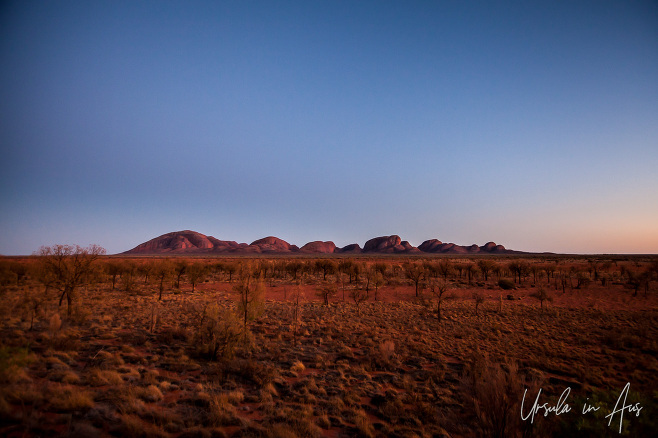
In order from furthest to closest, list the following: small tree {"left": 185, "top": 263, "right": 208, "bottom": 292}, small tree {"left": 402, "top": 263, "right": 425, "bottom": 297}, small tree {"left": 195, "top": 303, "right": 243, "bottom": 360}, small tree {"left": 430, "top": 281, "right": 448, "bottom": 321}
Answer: small tree {"left": 402, "top": 263, "right": 425, "bottom": 297} < small tree {"left": 185, "top": 263, "right": 208, "bottom": 292} < small tree {"left": 430, "top": 281, "right": 448, "bottom": 321} < small tree {"left": 195, "top": 303, "right": 243, "bottom": 360}

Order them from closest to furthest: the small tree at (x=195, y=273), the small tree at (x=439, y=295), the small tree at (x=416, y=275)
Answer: the small tree at (x=439, y=295) < the small tree at (x=195, y=273) < the small tree at (x=416, y=275)

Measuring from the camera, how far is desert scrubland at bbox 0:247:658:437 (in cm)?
634

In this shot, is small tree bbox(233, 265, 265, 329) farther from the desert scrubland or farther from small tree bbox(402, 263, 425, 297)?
small tree bbox(402, 263, 425, 297)

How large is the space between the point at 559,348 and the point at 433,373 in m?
9.38

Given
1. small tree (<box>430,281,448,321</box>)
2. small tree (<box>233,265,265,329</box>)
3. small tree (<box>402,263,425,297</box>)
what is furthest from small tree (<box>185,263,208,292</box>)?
small tree (<box>430,281,448,321</box>)

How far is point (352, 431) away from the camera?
768cm

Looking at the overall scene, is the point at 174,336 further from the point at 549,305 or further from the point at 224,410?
the point at 549,305

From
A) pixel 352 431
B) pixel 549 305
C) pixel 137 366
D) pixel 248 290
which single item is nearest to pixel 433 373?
pixel 352 431

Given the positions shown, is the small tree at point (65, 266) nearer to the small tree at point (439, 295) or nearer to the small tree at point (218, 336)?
the small tree at point (218, 336)

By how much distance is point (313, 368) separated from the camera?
41.4 feet

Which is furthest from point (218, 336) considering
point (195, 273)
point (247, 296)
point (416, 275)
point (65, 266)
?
point (416, 275)

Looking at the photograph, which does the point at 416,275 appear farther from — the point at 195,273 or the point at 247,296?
the point at 195,273

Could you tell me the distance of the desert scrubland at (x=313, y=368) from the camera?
20.8 feet

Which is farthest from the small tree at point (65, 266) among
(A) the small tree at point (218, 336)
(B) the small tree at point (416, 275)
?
(B) the small tree at point (416, 275)
